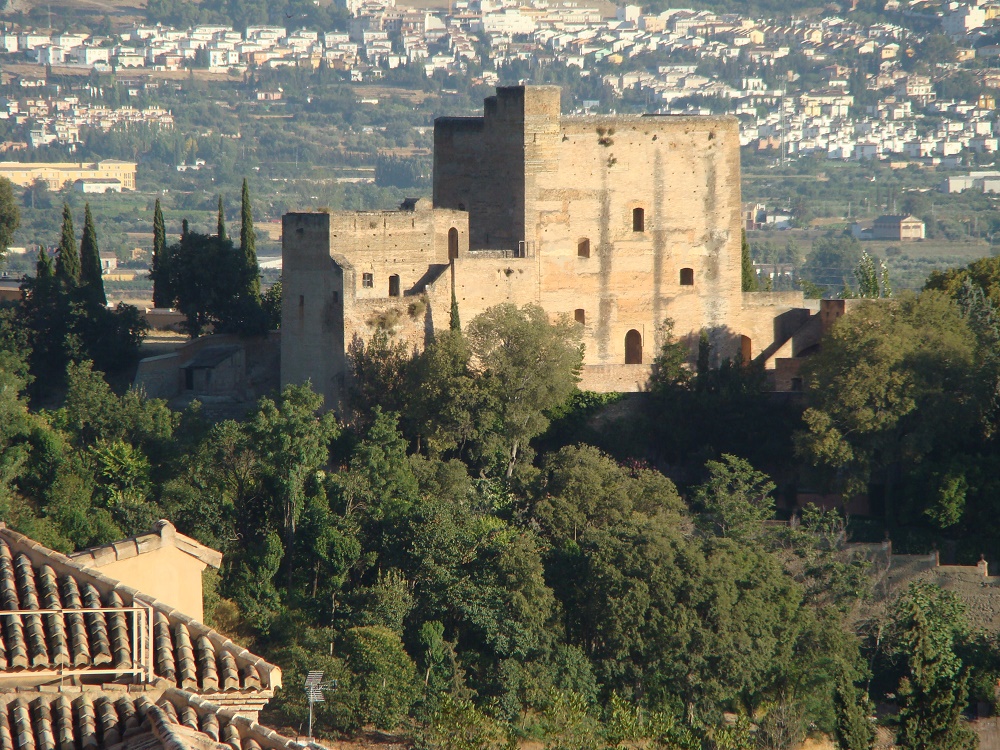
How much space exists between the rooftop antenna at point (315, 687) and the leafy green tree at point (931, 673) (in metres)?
8.59

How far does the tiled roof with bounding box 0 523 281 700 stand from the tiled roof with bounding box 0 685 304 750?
0.19 m

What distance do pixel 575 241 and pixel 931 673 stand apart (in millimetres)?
12328

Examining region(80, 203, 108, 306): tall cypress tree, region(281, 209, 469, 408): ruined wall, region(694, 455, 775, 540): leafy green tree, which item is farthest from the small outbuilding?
region(281, 209, 469, 408): ruined wall

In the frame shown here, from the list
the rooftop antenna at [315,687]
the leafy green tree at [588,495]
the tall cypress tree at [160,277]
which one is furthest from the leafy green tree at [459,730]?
the tall cypress tree at [160,277]

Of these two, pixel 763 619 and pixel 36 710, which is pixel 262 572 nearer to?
pixel 763 619

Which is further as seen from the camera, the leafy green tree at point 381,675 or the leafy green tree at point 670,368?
the leafy green tree at point 670,368

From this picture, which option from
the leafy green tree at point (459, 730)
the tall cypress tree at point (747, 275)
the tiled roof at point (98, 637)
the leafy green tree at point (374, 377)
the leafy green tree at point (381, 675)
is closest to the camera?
the tiled roof at point (98, 637)

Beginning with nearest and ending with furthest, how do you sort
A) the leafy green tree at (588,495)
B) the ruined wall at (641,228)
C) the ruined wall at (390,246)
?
the leafy green tree at (588,495) < the ruined wall at (390,246) < the ruined wall at (641,228)

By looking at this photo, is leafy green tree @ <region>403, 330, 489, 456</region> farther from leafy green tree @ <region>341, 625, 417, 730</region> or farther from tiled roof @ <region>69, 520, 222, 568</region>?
tiled roof @ <region>69, 520, 222, 568</region>

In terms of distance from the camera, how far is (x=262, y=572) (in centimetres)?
3131

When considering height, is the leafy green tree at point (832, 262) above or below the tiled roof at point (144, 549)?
below

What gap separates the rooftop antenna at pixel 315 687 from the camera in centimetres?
2698

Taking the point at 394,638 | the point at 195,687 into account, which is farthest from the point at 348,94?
the point at 195,687

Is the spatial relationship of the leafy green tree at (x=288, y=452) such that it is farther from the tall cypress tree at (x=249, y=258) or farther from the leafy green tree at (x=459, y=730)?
the tall cypress tree at (x=249, y=258)
